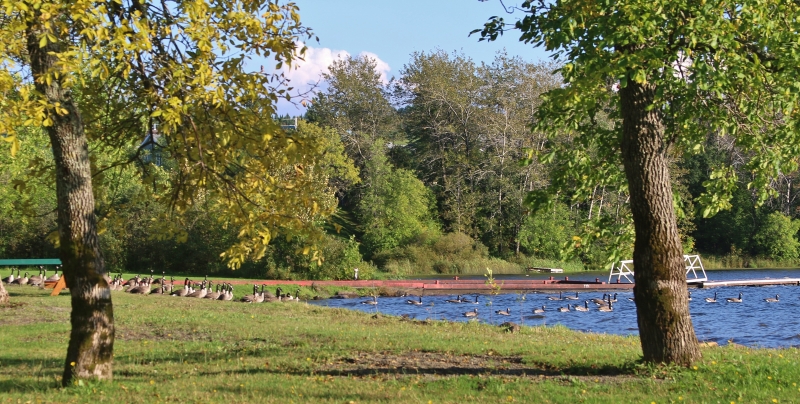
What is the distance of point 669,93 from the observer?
9961 mm

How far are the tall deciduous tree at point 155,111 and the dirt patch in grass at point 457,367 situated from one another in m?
2.42

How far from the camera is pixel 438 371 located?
33.3 ft

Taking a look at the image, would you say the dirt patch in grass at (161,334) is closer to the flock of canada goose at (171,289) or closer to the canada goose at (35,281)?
the flock of canada goose at (171,289)

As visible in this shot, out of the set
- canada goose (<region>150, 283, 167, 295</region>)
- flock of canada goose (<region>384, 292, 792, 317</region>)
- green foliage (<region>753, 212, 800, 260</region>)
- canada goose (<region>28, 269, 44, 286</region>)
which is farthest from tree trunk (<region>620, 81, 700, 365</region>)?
green foliage (<region>753, 212, 800, 260</region>)

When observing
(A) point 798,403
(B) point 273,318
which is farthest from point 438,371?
(B) point 273,318

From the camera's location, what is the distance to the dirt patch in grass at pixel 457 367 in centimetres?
985

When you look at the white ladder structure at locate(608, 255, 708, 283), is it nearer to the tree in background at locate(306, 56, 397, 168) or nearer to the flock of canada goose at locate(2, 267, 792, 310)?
the flock of canada goose at locate(2, 267, 792, 310)

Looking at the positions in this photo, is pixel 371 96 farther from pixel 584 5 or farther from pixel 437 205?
pixel 584 5

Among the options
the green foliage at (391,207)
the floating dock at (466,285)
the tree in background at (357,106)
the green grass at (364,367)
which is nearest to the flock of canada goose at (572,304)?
the floating dock at (466,285)

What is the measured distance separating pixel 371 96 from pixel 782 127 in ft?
201

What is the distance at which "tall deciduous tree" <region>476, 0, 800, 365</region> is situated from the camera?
8.56 m

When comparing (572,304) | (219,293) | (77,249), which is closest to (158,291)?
(219,293)

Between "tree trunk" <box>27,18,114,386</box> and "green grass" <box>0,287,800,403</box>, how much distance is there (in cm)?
39

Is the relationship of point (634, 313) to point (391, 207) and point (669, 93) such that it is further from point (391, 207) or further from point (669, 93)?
point (391, 207)
